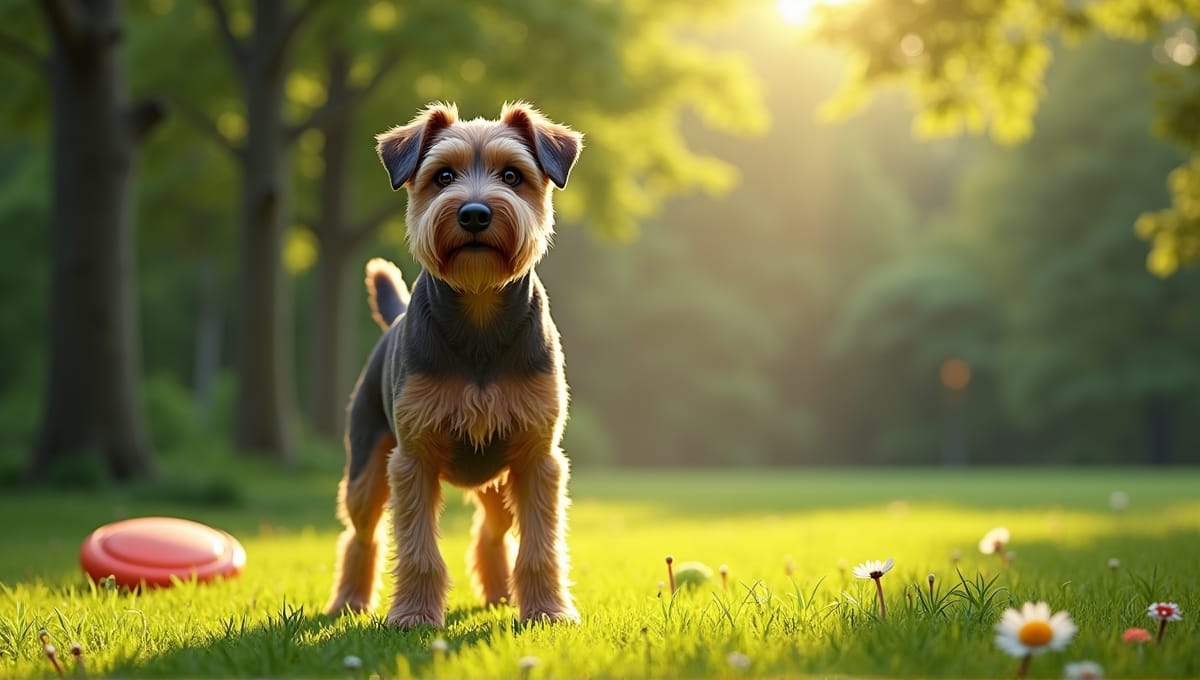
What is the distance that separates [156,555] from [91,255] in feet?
26.5

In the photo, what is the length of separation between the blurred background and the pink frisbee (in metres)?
6.78

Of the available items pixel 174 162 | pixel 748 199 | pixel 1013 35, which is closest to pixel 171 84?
pixel 174 162

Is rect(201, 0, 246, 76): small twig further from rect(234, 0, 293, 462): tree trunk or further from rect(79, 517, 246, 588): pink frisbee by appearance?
rect(79, 517, 246, 588): pink frisbee

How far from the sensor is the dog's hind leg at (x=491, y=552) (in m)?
5.41

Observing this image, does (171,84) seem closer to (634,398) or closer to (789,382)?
(634,398)

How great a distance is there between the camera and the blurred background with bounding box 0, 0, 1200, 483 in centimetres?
1288

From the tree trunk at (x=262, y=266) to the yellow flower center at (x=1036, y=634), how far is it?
15.0m

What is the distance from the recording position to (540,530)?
4.73 meters

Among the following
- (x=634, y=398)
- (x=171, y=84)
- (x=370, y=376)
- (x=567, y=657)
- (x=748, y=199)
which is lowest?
(x=567, y=657)

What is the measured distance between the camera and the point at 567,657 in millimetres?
3463

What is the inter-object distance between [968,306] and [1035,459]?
6.04m

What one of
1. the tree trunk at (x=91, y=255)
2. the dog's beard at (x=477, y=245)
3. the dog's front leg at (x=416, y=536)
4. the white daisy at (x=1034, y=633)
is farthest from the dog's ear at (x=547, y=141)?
the tree trunk at (x=91, y=255)

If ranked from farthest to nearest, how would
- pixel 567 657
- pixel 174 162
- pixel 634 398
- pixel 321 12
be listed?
pixel 634 398
pixel 174 162
pixel 321 12
pixel 567 657

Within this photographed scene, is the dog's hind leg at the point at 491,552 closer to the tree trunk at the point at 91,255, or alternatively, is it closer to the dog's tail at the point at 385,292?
the dog's tail at the point at 385,292
